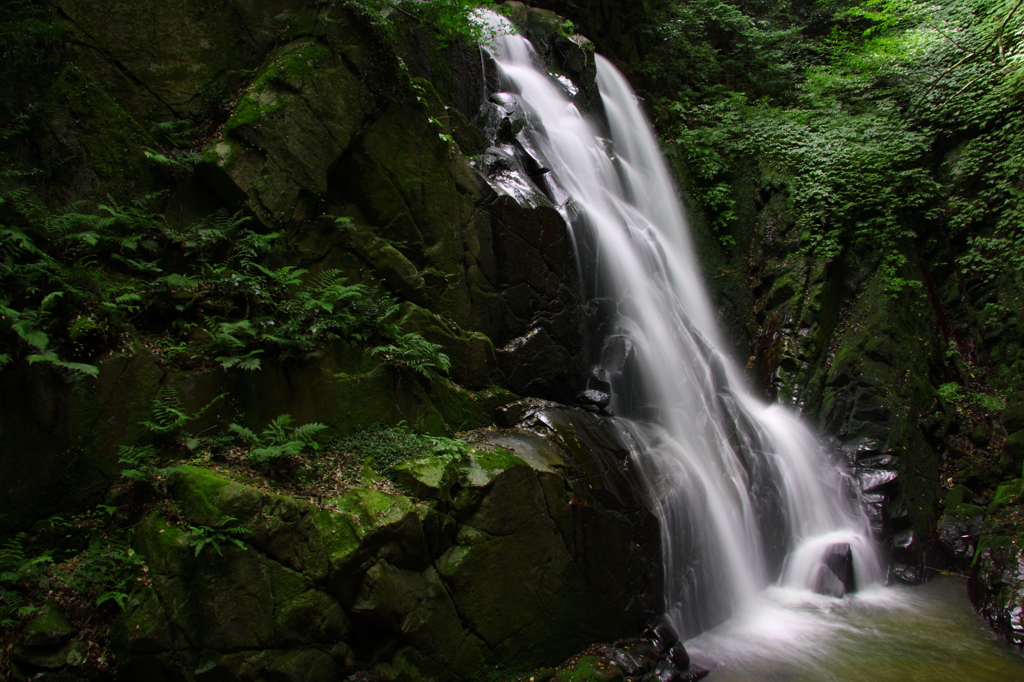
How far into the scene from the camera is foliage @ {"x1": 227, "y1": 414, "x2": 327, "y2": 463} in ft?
14.6

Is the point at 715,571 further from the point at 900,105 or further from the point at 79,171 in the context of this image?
the point at 900,105

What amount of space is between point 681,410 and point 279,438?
6171 millimetres

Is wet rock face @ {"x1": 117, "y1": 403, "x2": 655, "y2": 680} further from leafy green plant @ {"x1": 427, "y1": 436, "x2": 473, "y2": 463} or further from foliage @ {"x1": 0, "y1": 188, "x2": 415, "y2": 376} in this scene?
foliage @ {"x1": 0, "y1": 188, "x2": 415, "y2": 376}

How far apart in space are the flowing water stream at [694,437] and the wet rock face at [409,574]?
3.48 ft

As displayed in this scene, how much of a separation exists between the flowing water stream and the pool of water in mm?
35

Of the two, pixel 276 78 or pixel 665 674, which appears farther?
pixel 276 78

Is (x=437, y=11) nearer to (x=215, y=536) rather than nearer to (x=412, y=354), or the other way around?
(x=412, y=354)

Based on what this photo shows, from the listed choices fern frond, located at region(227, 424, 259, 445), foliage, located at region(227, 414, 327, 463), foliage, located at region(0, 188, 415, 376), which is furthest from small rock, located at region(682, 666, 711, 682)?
fern frond, located at region(227, 424, 259, 445)

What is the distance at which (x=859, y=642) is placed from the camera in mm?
6445

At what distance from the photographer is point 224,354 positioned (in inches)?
192

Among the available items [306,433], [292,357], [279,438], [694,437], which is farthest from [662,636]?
[292,357]

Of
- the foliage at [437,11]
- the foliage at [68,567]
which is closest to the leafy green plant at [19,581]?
the foliage at [68,567]

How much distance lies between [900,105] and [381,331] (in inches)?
580

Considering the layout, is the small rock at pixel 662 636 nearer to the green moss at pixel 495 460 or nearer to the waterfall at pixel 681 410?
the waterfall at pixel 681 410
